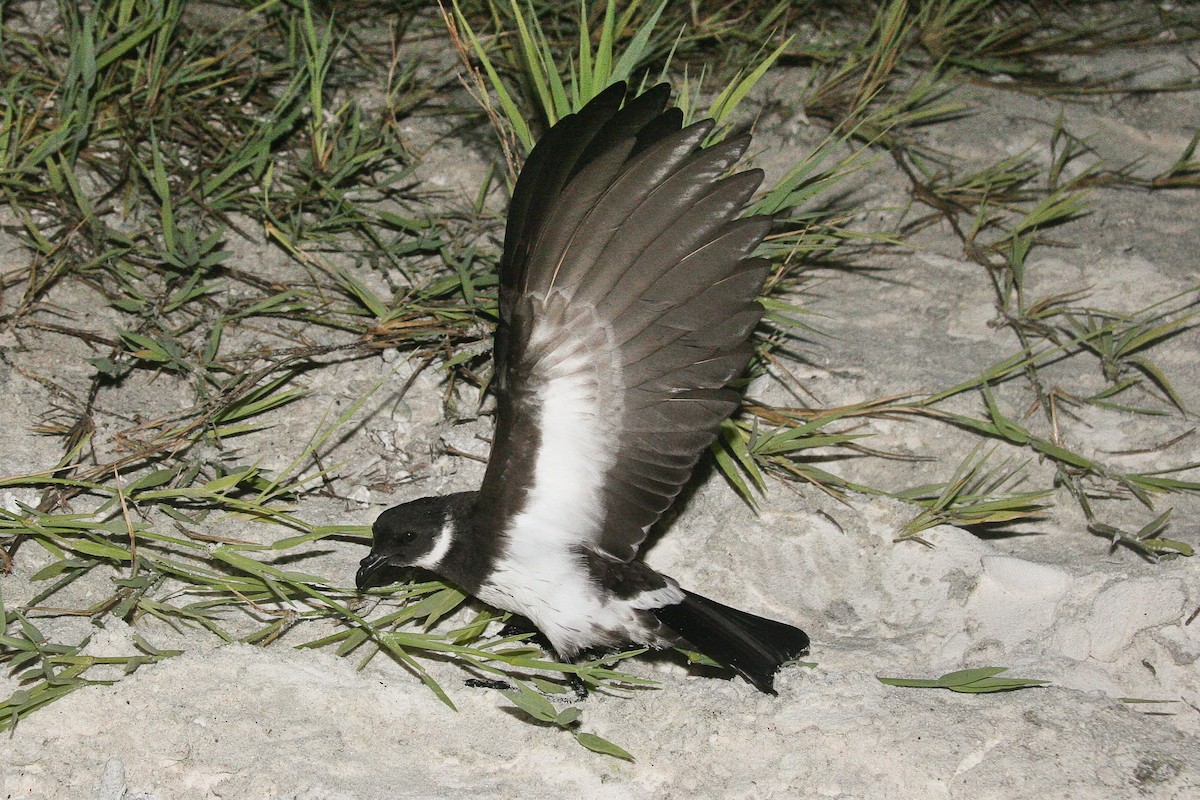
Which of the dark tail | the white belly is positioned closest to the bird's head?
the white belly

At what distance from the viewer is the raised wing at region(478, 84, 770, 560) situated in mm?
2369

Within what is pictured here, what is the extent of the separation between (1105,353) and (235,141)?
2969 mm

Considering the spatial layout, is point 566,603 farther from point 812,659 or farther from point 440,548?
point 812,659

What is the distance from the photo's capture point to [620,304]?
2.45 metres

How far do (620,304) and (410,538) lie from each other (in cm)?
79

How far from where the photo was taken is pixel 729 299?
2.41 metres

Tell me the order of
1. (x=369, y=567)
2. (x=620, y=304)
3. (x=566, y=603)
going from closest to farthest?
1. (x=620, y=304)
2. (x=566, y=603)
3. (x=369, y=567)

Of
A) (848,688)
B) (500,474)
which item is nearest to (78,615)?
(500,474)

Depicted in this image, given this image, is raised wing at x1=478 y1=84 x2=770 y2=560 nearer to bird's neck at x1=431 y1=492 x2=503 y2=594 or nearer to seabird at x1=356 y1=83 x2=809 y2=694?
seabird at x1=356 y1=83 x2=809 y2=694

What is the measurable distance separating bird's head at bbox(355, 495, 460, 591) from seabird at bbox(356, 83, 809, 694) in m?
0.06

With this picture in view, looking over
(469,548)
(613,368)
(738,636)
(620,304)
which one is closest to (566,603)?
(469,548)

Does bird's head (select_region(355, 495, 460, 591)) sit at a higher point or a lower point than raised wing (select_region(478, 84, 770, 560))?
lower

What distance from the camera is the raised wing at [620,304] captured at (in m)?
2.37

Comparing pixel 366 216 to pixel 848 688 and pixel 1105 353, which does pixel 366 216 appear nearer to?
pixel 848 688
